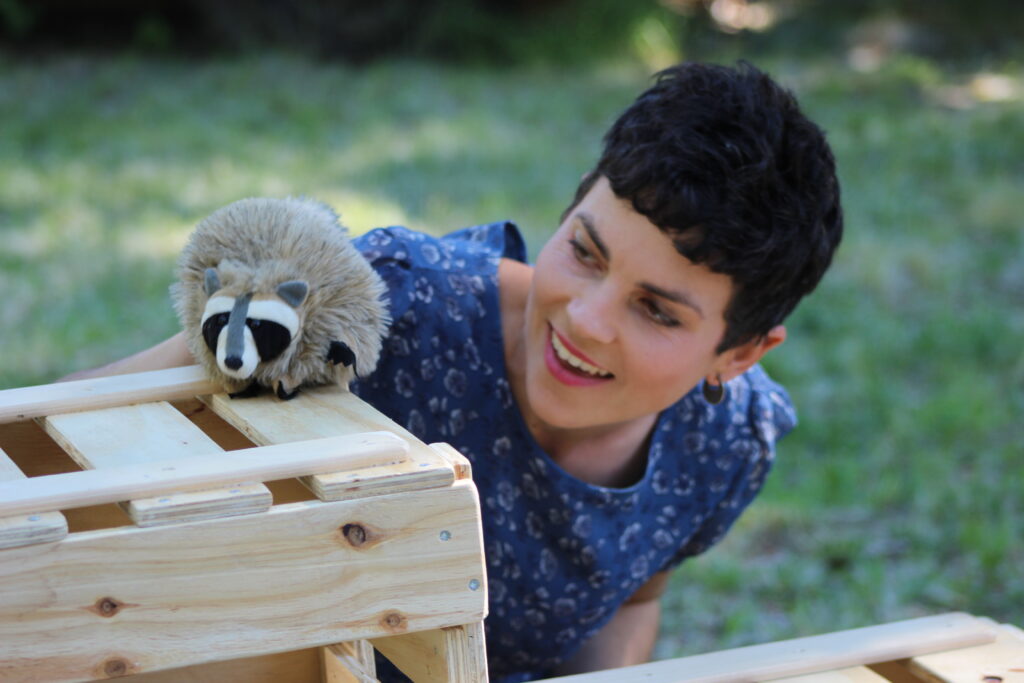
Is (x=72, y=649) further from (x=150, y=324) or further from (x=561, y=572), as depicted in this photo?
(x=150, y=324)

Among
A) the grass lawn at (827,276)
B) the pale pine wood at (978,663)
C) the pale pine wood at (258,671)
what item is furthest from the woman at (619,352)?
the grass lawn at (827,276)

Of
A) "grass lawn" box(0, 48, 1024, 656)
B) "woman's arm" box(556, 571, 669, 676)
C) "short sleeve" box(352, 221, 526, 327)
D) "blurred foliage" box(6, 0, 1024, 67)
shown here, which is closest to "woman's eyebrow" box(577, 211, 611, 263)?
"short sleeve" box(352, 221, 526, 327)

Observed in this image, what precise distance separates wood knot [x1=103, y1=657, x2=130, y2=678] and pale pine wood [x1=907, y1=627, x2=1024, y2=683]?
0.92 metres

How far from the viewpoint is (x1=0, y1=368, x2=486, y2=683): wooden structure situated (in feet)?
3.29

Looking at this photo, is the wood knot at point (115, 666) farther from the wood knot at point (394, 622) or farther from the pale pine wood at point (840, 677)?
the pale pine wood at point (840, 677)

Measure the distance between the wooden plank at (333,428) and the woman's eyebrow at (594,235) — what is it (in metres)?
0.40

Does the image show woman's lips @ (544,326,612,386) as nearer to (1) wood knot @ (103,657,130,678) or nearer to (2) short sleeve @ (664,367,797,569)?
(2) short sleeve @ (664,367,797,569)

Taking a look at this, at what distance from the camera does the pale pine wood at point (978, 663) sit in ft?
4.63

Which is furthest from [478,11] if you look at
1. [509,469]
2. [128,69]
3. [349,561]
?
[349,561]

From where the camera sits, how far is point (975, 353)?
404cm

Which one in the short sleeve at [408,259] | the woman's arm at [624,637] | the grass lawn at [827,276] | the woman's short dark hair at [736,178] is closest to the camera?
the woman's short dark hair at [736,178]

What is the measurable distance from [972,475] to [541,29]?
5.42 m

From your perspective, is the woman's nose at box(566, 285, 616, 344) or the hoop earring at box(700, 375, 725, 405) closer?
the woman's nose at box(566, 285, 616, 344)

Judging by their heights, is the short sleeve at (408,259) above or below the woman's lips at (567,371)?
above
